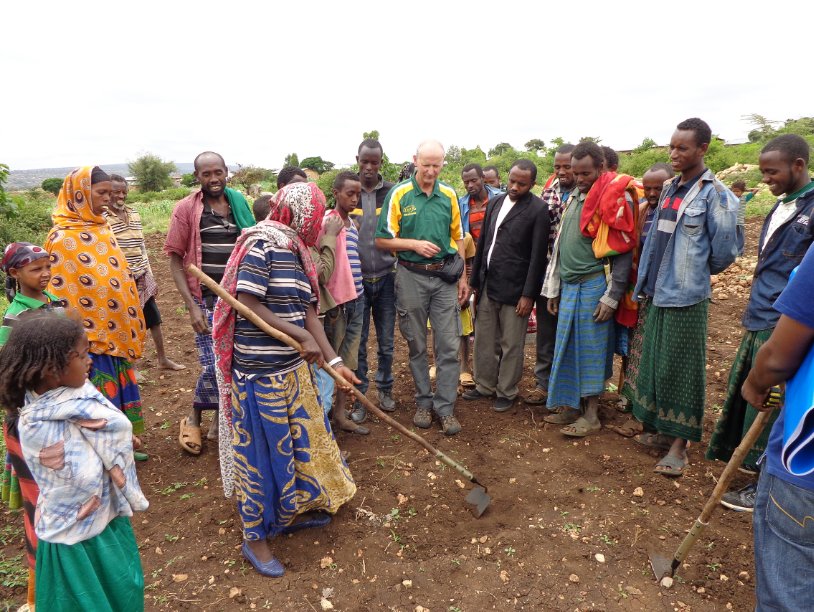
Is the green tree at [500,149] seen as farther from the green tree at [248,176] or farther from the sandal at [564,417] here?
the sandal at [564,417]

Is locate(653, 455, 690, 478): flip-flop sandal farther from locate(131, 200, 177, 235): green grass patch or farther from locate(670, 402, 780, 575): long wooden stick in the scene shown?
locate(131, 200, 177, 235): green grass patch

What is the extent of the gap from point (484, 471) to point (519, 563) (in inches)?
36.9

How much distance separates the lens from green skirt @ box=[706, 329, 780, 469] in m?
3.17

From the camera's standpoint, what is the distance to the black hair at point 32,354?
187cm

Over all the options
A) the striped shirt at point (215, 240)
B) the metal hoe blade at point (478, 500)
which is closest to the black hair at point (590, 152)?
the metal hoe blade at point (478, 500)

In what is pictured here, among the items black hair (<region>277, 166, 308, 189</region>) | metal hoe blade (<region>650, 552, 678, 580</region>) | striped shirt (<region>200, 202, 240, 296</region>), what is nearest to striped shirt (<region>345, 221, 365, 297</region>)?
black hair (<region>277, 166, 308, 189</region>)

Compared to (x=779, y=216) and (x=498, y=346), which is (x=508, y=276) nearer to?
(x=498, y=346)

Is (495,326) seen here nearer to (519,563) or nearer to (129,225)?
(519,563)

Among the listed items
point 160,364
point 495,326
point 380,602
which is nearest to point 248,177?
point 160,364

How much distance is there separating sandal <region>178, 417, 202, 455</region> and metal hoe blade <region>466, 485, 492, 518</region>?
215cm

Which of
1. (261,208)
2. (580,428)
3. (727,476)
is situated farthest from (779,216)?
(261,208)

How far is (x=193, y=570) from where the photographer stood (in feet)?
9.41

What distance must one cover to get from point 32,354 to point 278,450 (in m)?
1.28

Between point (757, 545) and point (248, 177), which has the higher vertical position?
point (248, 177)
